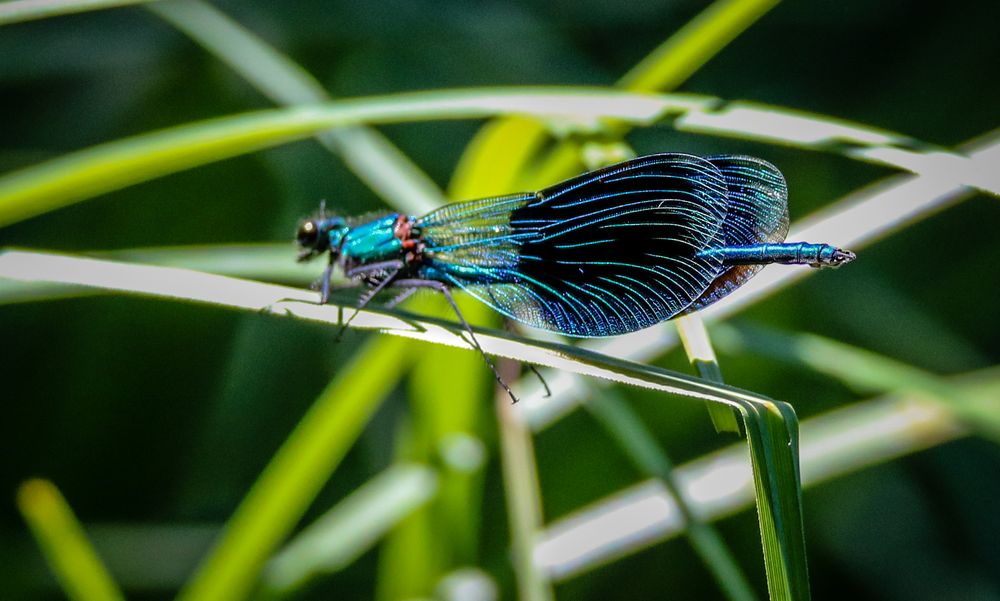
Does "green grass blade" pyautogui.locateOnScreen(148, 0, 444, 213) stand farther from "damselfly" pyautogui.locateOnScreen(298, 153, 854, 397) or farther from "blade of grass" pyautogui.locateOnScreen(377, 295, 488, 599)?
"blade of grass" pyautogui.locateOnScreen(377, 295, 488, 599)

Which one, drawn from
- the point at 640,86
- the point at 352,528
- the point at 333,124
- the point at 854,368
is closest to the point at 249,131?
the point at 333,124

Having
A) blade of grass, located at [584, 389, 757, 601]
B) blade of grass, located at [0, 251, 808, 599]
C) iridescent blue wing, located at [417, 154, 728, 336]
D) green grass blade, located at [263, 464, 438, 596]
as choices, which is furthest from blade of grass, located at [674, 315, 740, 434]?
green grass blade, located at [263, 464, 438, 596]

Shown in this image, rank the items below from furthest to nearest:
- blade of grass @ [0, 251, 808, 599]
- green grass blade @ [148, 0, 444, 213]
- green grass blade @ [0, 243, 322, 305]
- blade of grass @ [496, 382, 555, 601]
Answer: green grass blade @ [148, 0, 444, 213]
green grass blade @ [0, 243, 322, 305]
blade of grass @ [496, 382, 555, 601]
blade of grass @ [0, 251, 808, 599]

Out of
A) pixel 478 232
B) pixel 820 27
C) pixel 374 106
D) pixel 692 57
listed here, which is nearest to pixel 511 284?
pixel 478 232

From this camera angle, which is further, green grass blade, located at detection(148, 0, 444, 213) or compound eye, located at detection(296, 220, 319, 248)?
green grass blade, located at detection(148, 0, 444, 213)

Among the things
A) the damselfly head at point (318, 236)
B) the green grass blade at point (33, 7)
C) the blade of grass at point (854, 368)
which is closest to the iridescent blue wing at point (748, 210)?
the blade of grass at point (854, 368)

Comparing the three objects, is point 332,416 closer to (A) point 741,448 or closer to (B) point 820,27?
(A) point 741,448

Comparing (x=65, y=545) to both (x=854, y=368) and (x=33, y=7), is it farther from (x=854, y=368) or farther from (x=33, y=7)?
(x=854, y=368)
